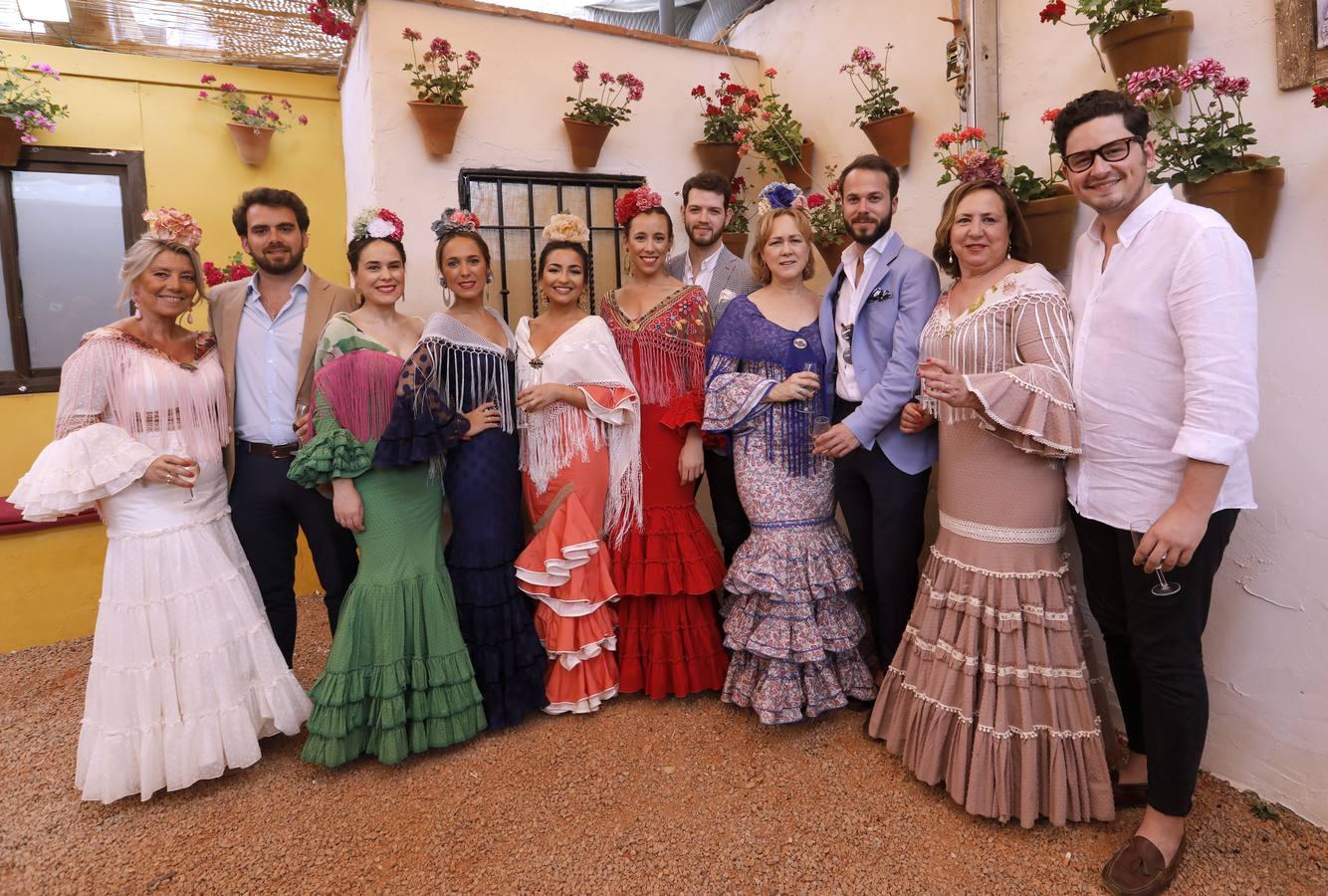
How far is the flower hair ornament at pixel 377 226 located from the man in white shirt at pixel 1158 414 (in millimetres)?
1999

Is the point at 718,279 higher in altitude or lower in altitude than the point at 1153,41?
lower

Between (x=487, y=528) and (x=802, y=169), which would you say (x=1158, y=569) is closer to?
(x=487, y=528)

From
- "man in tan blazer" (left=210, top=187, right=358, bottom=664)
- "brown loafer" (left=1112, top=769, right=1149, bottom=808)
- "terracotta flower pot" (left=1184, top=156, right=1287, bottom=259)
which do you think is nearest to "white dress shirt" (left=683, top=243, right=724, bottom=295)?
"man in tan blazer" (left=210, top=187, right=358, bottom=664)

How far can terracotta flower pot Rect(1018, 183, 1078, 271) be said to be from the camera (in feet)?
7.37

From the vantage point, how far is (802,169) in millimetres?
3537

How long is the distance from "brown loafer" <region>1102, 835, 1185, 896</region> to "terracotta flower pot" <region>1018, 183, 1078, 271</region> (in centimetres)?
163

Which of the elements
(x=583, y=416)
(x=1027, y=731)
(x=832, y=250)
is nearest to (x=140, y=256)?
(x=583, y=416)

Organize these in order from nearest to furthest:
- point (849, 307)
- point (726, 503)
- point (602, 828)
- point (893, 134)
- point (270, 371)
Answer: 1. point (602, 828)
2. point (849, 307)
3. point (270, 371)
4. point (726, 503)
5. point (893, 134)

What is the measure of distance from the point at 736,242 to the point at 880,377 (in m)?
1.55

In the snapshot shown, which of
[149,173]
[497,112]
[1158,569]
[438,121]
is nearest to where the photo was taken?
[1158,569]

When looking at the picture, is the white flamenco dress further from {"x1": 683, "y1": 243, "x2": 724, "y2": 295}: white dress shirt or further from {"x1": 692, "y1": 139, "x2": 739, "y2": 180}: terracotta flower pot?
{"x1": 692, "y1": 139, "x2": 739, "y2": 180}: terracotta flower pot

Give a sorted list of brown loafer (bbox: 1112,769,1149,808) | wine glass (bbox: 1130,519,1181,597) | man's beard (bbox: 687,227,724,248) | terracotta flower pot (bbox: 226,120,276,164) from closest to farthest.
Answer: wine glass (bbox: 1130,519,1181,597) < brown loafer (bbox: 1112,769,1149,808) < man's beard (bbox: 687,227,724,248) < terracotta flower pot (bbox: 226,120,276,164)

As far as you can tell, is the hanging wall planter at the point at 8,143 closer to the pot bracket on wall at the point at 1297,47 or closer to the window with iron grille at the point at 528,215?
the window with iron grille at the point at 528,215

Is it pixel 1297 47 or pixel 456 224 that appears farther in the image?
pixel 456 224
